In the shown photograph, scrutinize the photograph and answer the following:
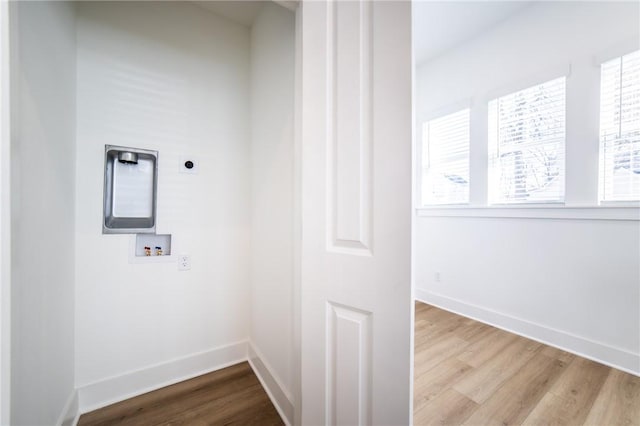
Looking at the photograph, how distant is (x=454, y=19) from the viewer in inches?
93.4

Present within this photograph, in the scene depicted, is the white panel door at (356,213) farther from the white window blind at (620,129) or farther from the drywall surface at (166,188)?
the white window blind at (620,129)

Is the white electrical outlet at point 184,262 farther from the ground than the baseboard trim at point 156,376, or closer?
farther from the ground

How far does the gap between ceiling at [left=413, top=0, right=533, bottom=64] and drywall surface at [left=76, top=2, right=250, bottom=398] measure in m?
1.75

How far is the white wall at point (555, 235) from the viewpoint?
1784mm

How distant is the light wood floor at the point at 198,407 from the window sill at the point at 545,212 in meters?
2.58

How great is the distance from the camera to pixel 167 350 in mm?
1643

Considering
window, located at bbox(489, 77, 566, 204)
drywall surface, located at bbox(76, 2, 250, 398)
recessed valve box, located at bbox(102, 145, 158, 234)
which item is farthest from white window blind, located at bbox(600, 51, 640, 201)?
recessed valve box, located at bbox(102, 145, 158, 234)

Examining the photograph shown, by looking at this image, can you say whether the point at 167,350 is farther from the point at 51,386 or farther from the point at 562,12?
the point at 562,12

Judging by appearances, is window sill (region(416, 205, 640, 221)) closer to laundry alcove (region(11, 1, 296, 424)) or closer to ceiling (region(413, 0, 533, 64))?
ceiling (region(413, 0, 533, 64))

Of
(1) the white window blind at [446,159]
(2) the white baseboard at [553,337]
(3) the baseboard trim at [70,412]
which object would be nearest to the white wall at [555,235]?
(2) the white baseboard at [553,337]

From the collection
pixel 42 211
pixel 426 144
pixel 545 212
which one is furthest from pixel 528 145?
pixel 42 211

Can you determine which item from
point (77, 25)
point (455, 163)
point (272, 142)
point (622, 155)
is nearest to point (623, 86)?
point (622, 155)

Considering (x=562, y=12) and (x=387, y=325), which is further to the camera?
(x=562, y=12)

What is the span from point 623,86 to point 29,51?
3.49 meters
